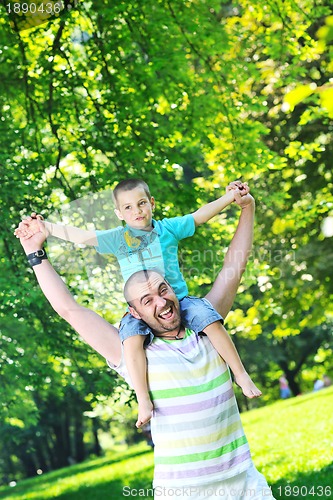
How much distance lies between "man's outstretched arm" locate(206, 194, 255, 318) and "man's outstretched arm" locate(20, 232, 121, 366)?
0.40 meters

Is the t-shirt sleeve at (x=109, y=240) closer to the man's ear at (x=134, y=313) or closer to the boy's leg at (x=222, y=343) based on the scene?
the man's ear at (x=134, y=313)

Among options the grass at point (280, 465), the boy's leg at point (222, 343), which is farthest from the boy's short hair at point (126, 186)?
the grass at point (280, 465)

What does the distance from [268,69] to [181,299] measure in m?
10.0

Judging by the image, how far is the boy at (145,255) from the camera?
9.41 ft

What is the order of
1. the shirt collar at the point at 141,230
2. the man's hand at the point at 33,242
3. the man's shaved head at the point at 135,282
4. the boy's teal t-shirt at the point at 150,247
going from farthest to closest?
1. the shirt collar at the point at 141,230
2. the boy's teal t-shirt at the point at 150,247
3. the man's hand at the point at 33,242
4. the man's shaved head at the point at 135,282

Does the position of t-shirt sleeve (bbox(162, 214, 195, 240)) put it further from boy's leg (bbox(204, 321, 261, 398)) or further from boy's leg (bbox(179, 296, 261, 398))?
boy's leg (bbox(204, 321, 261, 398))

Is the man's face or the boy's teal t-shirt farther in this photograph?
the boy's teal t-shirt

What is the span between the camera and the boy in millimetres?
2867

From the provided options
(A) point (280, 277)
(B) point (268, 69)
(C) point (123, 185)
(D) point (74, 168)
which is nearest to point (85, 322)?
(C) point (123, 185)

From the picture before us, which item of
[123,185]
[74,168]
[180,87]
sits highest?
[180,87]

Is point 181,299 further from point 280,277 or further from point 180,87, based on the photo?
point 280,277

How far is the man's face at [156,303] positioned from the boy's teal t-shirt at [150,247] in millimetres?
199

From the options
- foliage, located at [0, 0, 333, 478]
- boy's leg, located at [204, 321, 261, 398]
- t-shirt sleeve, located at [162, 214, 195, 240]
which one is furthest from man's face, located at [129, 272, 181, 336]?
foliage, located at [0, 0, 333, 478]

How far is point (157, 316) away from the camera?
288cm
